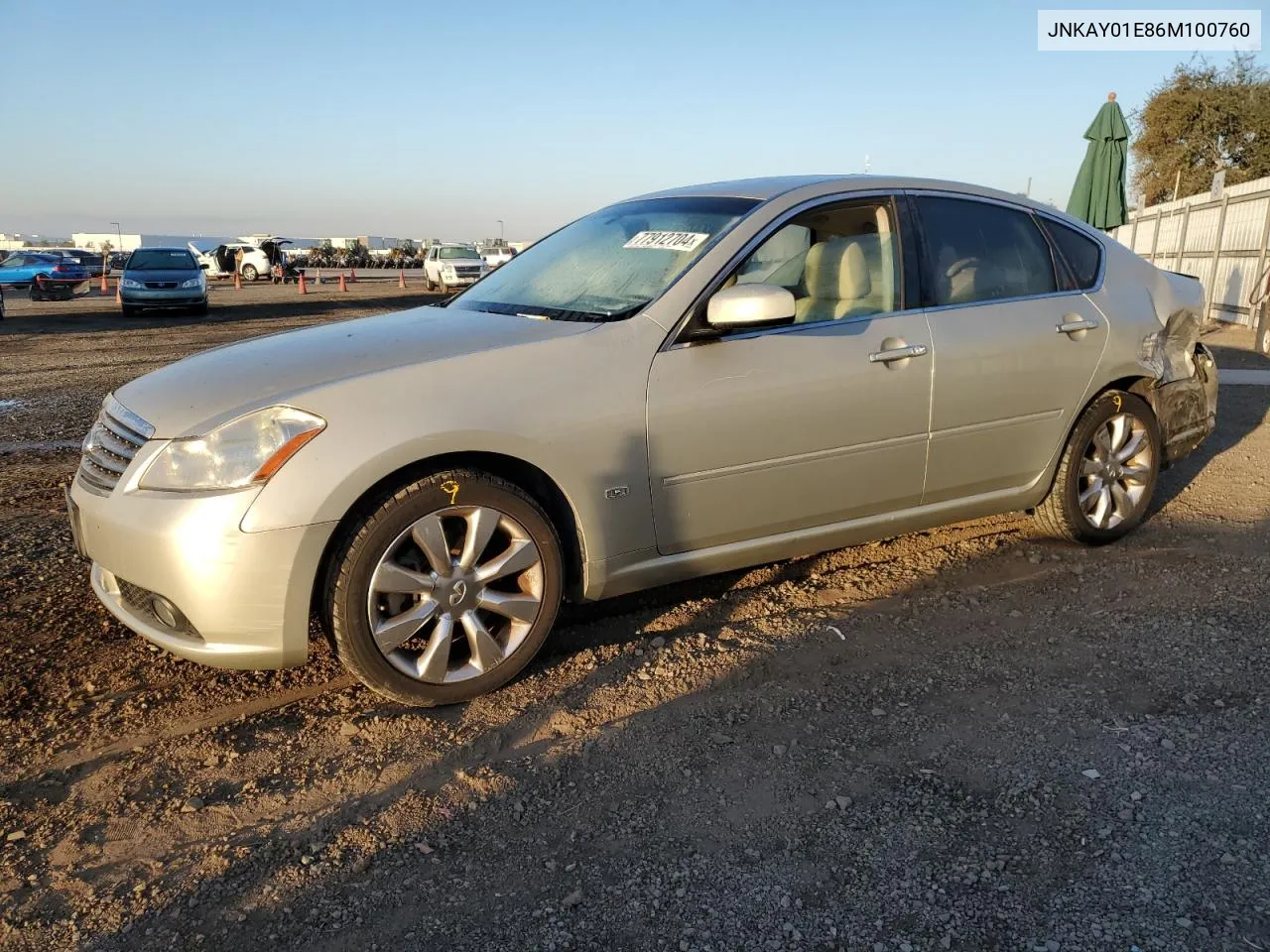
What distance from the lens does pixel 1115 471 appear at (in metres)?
4.73

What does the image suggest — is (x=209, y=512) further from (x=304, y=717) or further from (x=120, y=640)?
(x=120, y=640)

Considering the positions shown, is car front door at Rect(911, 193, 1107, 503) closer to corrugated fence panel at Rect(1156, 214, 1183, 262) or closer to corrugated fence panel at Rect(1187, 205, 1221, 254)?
corrugated fence panel at Rect(1187, 205, 1221, 254)

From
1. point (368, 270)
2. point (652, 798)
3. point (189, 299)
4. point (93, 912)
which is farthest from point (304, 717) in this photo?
point (368, 270)

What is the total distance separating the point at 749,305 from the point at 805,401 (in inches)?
18.6

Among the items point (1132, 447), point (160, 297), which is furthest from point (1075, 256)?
point (160, 297)

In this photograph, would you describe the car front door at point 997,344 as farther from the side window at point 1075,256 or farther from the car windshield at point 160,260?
the car windshield at point 160,260

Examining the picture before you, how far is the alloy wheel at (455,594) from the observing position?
A: 3.08 meters

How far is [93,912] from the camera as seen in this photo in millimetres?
2252

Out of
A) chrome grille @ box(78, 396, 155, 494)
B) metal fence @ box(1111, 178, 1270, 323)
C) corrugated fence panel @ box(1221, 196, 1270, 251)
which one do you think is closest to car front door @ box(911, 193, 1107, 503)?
chrome grille @ box(78, 396, 155, 494)

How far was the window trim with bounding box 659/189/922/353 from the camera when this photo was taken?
3.49 metres

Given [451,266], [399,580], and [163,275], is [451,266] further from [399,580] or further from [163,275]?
[399,580]

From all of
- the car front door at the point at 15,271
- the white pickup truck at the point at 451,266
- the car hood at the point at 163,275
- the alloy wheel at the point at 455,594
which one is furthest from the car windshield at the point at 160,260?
the alloy wheel at the point at 455,594

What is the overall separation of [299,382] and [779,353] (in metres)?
1.67

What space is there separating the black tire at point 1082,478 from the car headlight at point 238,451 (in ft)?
10.9
